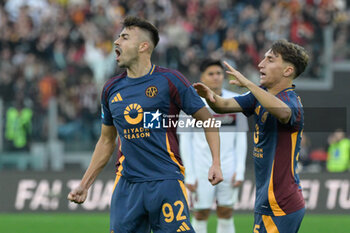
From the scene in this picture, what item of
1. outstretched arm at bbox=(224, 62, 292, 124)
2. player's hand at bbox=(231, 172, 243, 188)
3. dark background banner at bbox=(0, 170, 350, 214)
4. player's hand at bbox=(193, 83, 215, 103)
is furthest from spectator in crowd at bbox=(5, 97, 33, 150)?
outstretched arm at bbox=(224, 62, 292, 124)

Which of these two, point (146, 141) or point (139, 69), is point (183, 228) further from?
point (139, 69)

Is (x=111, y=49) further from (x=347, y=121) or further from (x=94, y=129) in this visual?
(x=347, y=121)

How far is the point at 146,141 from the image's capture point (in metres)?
6.32

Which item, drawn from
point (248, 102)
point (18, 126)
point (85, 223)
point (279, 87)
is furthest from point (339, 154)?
point (279, 87)

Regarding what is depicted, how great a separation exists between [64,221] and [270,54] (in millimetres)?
8524

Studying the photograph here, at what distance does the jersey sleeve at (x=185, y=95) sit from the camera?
6398 millimetres

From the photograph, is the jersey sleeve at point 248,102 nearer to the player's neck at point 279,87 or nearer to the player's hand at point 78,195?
the player's neck at point 279,87

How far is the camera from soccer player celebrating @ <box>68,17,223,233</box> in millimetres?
6258

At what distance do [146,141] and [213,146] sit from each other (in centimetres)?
58

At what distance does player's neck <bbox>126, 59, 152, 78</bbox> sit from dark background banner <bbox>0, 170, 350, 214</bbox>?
8628 millimetres

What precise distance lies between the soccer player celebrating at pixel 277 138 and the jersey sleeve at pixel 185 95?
8 centimetres

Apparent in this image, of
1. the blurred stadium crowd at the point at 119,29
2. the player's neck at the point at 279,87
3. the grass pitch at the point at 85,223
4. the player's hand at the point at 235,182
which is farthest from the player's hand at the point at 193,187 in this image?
the blurred stadium crowd at the point at 119,29

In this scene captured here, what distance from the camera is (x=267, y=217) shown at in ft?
20.4

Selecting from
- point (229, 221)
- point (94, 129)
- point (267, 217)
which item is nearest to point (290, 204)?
point (267, 217)
